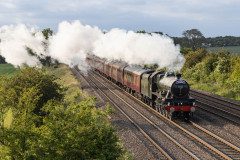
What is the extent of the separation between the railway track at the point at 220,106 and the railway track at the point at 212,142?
3720 mm

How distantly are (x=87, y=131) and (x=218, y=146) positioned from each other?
9602 millimetres

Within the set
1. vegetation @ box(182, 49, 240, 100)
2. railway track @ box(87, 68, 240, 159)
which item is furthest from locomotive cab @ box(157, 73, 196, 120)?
vegetation @ box(182, 49, 240, 100)

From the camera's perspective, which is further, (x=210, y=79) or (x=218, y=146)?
(x=210, y=79)

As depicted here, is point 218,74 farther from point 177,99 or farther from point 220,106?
point 177,99

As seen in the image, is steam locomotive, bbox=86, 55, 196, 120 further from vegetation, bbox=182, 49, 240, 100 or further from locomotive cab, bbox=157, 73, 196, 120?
vegetation, bbox=182, 49, 240, 100

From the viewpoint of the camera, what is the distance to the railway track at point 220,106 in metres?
30.8

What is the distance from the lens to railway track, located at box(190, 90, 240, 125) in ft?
101

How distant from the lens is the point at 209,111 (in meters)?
33.1

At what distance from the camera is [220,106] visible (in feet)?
118

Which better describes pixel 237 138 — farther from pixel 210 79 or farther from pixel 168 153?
pixel 210 79

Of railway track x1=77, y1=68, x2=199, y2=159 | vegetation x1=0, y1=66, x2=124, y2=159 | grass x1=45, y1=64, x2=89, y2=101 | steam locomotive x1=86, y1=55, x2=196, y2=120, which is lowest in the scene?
grass x1=45, y1=64, x2=89, y2=101

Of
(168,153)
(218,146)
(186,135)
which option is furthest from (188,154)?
(186,135)

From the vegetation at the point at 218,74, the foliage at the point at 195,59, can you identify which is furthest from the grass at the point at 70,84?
the foliage at the point at 195,59

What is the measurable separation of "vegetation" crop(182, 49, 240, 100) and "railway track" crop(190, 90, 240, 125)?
321 centimetres
